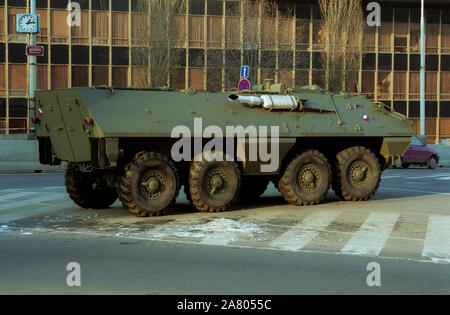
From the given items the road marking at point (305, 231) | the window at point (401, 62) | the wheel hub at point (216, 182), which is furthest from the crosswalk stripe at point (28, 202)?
the window at point (401, 62)

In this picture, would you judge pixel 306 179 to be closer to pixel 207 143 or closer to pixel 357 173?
pixel 357 173

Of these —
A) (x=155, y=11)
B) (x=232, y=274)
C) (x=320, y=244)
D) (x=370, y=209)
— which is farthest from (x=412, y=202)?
(x=155, y=11)

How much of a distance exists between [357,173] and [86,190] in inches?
209

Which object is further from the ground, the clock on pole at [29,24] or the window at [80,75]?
the clock on pole at [29,24]

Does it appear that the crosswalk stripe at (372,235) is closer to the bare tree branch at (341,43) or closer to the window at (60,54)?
the bare tree branch at (341,43)

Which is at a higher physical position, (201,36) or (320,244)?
(201,36)

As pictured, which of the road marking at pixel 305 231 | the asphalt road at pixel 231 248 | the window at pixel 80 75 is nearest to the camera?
the asphalt road at pixel 231 248

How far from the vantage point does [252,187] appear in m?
14.8

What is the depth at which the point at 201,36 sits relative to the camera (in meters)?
42.9

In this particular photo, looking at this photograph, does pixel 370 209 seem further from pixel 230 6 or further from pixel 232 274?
pixel 230 6

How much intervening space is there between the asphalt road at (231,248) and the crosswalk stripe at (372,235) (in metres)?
0.01

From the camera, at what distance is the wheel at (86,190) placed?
508 inches

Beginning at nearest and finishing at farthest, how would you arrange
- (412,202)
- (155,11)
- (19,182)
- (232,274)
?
1. (232,274)
2. (412,202)
3. (19,182)
4. (155,11)
